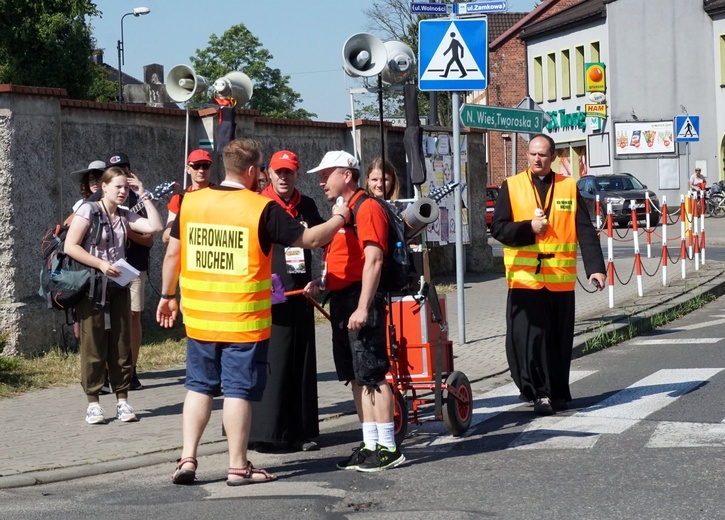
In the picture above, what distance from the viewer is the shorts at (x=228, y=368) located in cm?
705

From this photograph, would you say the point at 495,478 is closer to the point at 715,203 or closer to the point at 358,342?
the point at 358,342

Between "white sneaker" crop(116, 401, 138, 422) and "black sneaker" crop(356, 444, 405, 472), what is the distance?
2.54 meters

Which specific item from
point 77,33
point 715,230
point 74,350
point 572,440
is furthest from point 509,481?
point 77,33

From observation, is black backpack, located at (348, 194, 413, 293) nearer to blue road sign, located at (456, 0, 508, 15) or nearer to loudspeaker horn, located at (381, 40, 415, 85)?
blue road sign, located at (456, 0, 508, 15)

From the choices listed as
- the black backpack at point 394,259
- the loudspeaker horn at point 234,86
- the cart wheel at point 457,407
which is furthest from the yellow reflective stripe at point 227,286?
the loudspeaker horn at point 234,86

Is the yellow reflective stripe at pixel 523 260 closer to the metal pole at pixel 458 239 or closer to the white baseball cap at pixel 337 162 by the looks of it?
the white baseball cap at pixel 337 162

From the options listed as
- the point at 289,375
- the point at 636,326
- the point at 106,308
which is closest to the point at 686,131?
the point at 636,326

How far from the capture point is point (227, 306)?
7.04 m

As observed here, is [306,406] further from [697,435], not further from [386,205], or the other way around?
[697,435]

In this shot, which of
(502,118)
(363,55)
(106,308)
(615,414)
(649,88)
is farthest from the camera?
(649,88)

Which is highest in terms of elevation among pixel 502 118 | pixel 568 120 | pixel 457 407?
pixel 568 120

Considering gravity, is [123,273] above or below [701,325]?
above

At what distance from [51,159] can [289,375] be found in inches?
221

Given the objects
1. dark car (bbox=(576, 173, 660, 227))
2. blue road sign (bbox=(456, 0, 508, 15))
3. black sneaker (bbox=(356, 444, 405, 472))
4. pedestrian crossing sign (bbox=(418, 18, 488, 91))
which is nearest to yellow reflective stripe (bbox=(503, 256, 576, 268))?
black sneaker (bbox=(356, 444, 405, 472))
